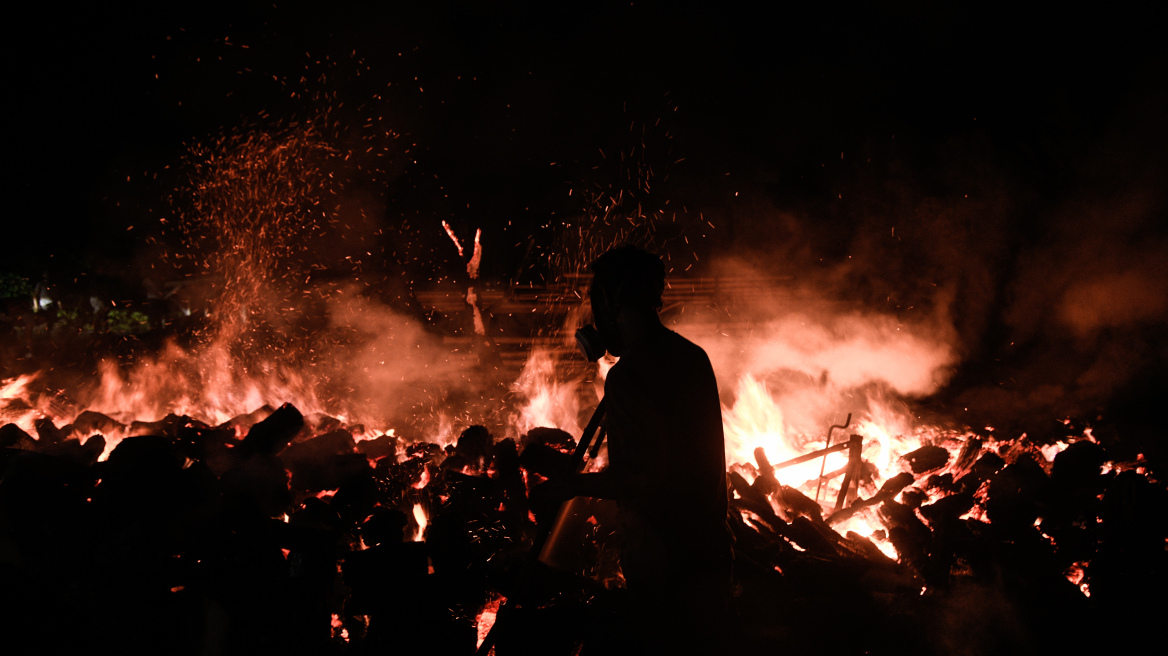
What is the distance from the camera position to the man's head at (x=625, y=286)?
6.45 ft

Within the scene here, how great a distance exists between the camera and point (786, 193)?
793 cm

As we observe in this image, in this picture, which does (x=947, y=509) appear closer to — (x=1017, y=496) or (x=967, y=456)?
(x=1017, y=496)

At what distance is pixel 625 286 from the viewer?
197 cm

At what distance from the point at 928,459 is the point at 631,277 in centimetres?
390

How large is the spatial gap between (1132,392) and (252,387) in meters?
11.0

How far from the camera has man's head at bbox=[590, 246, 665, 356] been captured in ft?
6.45

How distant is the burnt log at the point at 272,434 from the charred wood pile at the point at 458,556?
1cm

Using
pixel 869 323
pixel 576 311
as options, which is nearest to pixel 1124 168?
pixel 869 323

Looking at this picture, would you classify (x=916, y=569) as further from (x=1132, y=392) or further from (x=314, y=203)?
(x=314, y=203)

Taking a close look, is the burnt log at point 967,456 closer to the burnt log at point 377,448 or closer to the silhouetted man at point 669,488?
the silhouetted man at point 669,488

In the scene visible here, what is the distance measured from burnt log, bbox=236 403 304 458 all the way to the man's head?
2.82 m

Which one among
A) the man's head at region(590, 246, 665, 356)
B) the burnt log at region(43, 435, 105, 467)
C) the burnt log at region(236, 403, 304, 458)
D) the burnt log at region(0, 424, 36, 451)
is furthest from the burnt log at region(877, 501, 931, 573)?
the burnt log at region(0, 424, 36, 451)

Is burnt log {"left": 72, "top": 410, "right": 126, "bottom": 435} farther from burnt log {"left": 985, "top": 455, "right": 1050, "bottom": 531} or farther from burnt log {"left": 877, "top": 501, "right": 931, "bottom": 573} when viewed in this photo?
burnt log {"left": 985, "top": 455, "right": 1050, "bottom": 531}

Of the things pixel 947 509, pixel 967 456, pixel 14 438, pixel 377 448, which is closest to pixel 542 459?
pixel 377 448
